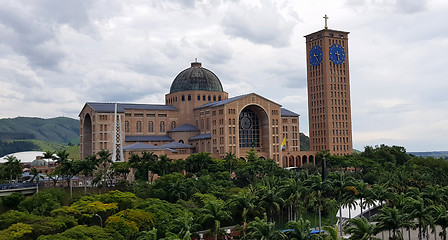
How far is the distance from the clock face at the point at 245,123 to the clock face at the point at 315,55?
27.2m

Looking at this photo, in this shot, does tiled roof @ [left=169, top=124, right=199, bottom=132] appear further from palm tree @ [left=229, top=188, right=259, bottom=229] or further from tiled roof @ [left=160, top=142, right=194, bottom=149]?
palm tree @ [left=229, top=188, right=259, bottom=229]

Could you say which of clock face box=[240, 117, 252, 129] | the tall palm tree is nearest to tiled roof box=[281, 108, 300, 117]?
Answer: clock face box=[240, 117, 252, 129]

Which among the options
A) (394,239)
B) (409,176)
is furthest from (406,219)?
(409,176)

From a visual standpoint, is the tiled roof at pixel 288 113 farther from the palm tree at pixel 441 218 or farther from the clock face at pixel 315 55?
the palm tree at pixel 441 218

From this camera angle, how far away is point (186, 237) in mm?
36906

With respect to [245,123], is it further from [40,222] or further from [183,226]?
[183,226]

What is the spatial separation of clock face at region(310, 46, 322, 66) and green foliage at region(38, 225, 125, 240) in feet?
281

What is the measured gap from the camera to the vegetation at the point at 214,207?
144ft

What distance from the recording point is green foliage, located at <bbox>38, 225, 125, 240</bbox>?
43306mm

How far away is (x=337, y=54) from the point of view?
120250mm

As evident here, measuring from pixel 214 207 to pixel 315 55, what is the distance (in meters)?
82.2

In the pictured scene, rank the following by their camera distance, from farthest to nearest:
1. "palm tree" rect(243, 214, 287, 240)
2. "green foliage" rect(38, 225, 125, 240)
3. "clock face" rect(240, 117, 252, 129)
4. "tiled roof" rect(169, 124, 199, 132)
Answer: "tiled roof" rect(169, 124, 199, 132), "clock face" rect(240, 117, 252, 129), "green foliage" rect(38, 225, 125, 240), "palm tree" rect(243, 214, 287, 240)

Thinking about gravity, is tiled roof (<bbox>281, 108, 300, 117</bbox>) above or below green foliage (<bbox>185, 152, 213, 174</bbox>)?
above

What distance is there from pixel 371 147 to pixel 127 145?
60.2 m
